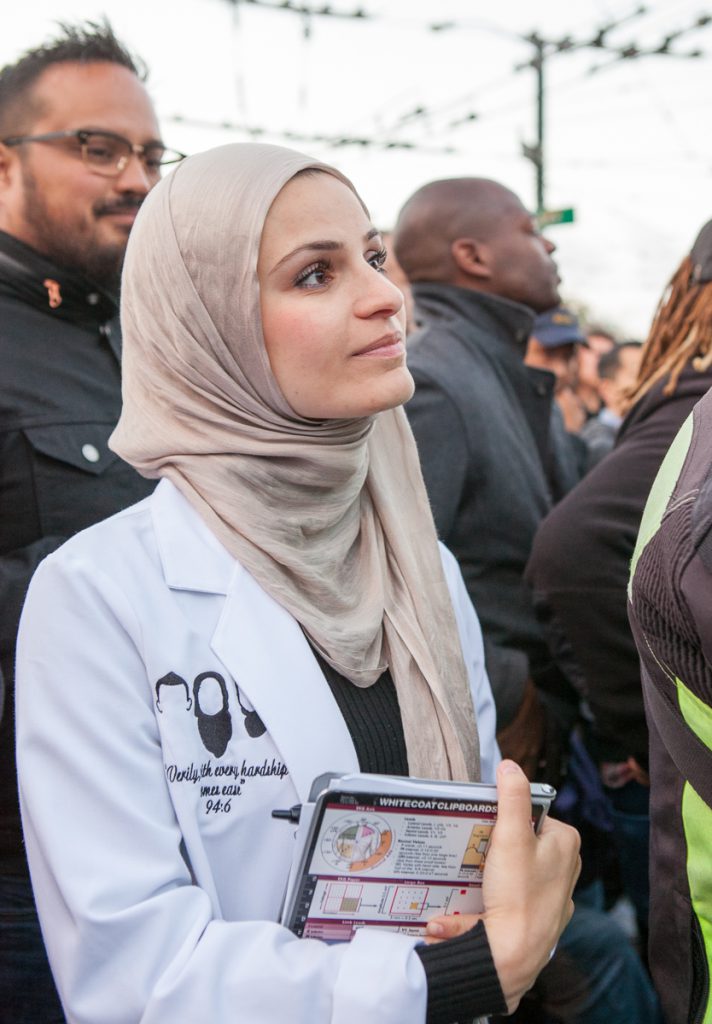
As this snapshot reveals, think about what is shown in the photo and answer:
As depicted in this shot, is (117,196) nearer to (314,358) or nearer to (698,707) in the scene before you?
(314,358)

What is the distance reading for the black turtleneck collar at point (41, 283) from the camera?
2.61 metres

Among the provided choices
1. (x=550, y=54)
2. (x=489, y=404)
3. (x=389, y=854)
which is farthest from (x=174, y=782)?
(x=550, y=54)

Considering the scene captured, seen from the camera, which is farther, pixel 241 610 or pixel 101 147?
pixel 101 147

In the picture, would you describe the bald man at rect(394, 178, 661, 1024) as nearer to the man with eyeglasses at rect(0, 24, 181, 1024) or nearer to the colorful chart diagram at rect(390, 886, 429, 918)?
the colorful chart diagram at rect(390, 886, 429, 918)

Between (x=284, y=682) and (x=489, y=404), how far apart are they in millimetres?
1749

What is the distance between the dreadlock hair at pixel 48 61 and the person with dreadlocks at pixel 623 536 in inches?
60.1

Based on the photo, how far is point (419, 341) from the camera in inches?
138

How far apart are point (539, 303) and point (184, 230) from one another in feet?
7.01

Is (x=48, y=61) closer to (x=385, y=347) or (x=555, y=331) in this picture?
(x=385, y=347)

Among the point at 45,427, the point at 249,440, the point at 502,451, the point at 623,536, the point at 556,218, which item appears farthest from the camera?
the point at 556,218

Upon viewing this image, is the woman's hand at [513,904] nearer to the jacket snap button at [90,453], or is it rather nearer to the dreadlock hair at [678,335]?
the jacket snap button at [90,453]

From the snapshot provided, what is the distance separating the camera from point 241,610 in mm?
1734

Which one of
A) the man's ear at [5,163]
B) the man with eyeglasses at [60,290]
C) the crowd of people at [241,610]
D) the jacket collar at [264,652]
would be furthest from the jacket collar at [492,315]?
the jacket collar at [264,652]

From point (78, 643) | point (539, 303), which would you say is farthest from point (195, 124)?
point (78, 643)
